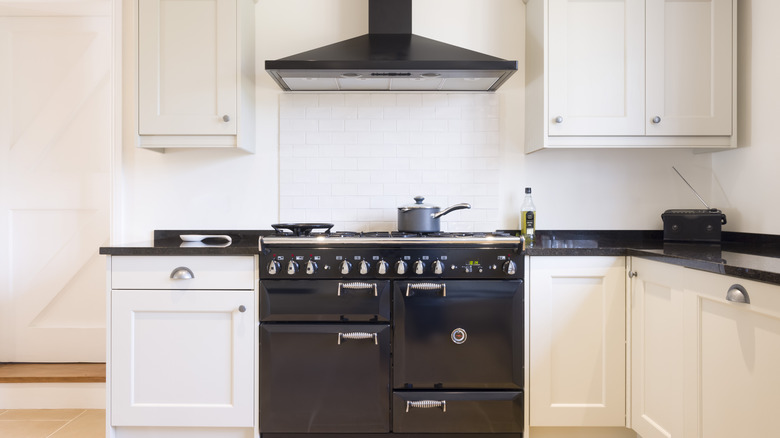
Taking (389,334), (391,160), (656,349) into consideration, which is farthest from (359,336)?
(656,349)

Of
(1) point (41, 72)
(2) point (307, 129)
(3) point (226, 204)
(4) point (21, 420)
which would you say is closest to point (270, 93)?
(2) point (307, 129)

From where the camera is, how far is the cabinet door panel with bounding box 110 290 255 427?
2086mm

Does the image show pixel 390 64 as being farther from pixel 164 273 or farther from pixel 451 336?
pixel 164 273

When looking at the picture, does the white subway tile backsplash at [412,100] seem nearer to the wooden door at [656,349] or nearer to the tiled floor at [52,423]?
the wooden door at [656,349]

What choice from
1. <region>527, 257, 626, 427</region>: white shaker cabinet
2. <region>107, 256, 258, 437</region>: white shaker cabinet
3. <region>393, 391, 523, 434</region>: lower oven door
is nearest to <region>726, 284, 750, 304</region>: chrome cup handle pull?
<region>527, 257, 626, 427</region>: white shaker cabinet

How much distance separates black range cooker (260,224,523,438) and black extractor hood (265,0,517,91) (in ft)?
2.56

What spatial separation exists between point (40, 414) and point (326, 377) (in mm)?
1681

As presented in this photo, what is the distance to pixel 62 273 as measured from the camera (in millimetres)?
3000

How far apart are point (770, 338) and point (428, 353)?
1.16 metres

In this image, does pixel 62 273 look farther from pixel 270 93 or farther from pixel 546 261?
pixel 546 261

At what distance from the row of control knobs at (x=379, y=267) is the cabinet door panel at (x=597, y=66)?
836mm

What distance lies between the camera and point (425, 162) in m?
2.69

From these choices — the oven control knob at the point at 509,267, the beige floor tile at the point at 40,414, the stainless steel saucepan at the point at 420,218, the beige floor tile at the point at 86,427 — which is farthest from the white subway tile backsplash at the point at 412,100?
the beige floor tile at the point at 40,414

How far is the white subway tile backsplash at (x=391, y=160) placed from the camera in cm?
269
